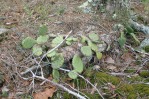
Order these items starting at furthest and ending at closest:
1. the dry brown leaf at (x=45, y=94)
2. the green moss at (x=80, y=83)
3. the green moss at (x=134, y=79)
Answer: the green moss at (x=134, y=79) → the green moss at (x=80, y=83) → the dry brown leaf at (x=45, y=94)

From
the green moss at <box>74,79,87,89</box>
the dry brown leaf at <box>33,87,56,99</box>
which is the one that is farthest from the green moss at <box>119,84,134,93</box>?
the dry brown leaf at <box>33,87,56,99</box>

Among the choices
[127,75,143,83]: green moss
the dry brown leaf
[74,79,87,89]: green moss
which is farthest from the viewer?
[127,75,143,83]: green moss

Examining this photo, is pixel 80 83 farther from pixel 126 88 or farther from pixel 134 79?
pixel 134 79

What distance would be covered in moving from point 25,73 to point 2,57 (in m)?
0.30

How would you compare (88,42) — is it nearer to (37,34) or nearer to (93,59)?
(93,59)

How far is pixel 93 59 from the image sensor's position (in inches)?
112

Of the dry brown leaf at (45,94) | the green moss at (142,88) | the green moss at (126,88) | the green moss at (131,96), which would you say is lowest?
the green moss at (131,96)

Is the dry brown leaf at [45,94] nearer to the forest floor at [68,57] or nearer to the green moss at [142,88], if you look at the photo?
the forest floor at [68,57]

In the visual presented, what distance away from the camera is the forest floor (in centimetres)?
254

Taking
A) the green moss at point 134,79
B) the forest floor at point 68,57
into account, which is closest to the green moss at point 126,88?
the forest floor at point 68,57

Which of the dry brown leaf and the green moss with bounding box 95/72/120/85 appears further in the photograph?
the green moss with bounding box 95/72/120/85

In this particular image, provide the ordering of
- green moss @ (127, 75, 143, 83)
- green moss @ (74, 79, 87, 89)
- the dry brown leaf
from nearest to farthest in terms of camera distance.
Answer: the dry brown leaf → green moss @ (74, 79, 87, 89) → green moss @ (127, 75, 143, 83)

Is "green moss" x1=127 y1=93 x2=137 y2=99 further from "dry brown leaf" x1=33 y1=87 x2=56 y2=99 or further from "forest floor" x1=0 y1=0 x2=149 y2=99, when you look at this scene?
"dry brown leaf" x1=33 y1=87 x2=56 y2=99

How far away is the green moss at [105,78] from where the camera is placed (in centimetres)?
264
